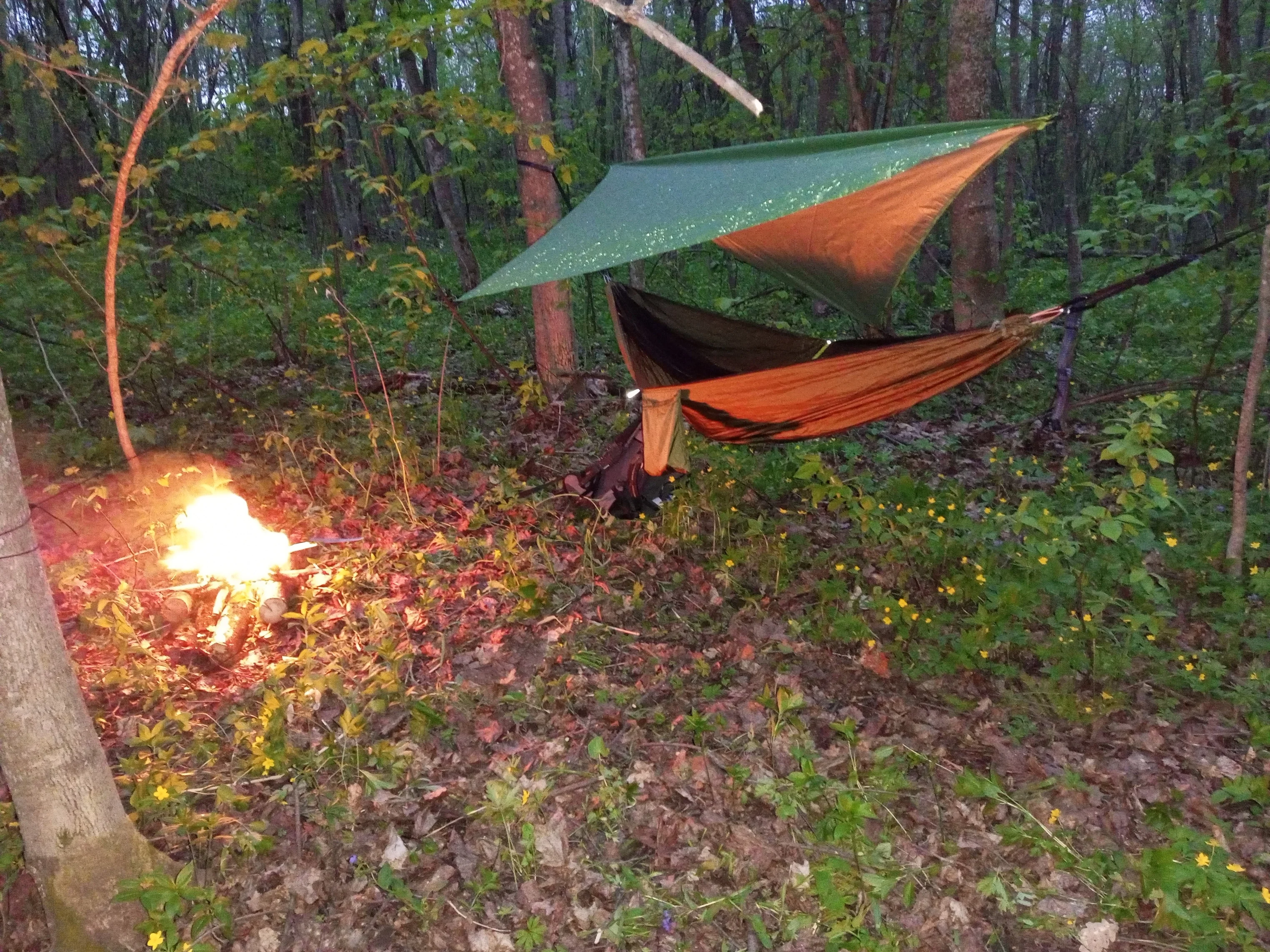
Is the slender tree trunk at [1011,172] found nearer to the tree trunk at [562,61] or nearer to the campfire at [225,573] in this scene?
the tree trunk at [562,61]

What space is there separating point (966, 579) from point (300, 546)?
2.21 meters

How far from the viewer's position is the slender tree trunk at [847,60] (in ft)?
14.4

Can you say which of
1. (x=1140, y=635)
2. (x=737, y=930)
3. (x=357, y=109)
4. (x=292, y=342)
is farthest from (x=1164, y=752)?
(x=292, y=342)

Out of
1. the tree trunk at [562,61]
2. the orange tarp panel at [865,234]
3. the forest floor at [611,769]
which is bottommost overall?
the forest floor at [611,769]

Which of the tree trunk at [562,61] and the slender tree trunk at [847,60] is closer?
the slender tree trunk at [847,60]

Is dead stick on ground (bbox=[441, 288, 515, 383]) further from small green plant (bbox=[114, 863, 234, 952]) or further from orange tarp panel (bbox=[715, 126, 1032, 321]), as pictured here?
small green plant (bbox=[114, 863, 234, 952])

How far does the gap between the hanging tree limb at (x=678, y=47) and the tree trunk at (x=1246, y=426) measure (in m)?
2.05

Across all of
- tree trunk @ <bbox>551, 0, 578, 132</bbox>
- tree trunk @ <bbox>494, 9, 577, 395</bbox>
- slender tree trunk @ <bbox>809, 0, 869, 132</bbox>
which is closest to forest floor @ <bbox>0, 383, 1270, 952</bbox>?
tree trunk @ <bbox>494, 9, 577, 395</bbox>

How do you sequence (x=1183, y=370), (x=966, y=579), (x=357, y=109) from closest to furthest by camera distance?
(x=966, y=579) < (x=357, y=109) < (x=1183, y=370)

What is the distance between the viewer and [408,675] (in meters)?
2.32

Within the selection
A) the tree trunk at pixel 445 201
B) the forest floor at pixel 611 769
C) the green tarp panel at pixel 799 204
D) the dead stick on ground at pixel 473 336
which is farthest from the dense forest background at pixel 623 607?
the tree trunk at pixel 445 201

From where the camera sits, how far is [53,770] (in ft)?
5.31

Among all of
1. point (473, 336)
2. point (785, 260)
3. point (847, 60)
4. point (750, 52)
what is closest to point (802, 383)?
point (785, 260)

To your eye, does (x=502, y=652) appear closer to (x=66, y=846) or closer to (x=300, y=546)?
(x=300, y=546)
